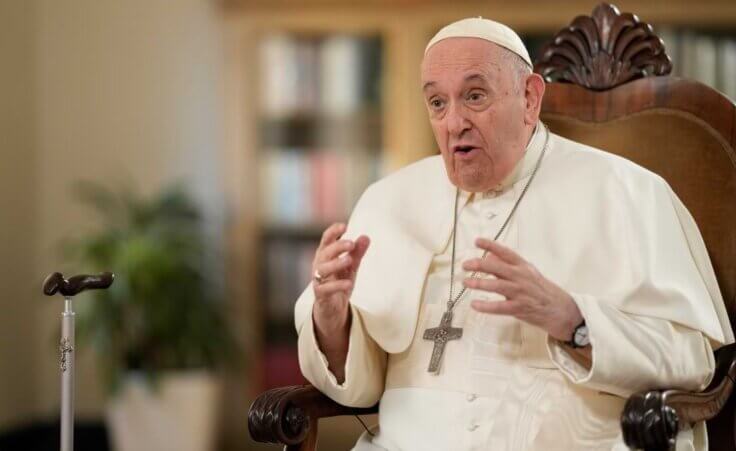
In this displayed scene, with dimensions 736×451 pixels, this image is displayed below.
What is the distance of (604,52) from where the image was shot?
281 centimetres

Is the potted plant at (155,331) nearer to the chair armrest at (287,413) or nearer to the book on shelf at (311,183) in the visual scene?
the book on shelf at (311,183)

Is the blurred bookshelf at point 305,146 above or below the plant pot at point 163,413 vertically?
above

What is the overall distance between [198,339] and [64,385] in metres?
2.96

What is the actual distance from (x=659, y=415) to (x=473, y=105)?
0.77 m

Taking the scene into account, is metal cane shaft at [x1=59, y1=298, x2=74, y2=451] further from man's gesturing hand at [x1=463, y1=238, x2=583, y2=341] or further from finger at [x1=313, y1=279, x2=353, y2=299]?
man's gesturing hand at [x1=463, y1=238, x2=583, y2=341]

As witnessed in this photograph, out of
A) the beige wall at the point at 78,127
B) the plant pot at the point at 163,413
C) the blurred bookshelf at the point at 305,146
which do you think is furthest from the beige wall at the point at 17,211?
the blurred bookshelf at the point at 305,146

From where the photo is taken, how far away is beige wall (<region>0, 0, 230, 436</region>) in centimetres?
559

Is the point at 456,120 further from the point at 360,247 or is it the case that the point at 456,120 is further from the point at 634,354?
the point at 634,354

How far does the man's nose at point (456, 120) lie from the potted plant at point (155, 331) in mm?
2744

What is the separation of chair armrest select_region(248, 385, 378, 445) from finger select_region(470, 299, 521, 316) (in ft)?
1.61

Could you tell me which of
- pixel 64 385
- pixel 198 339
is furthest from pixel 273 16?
pixel 64 385

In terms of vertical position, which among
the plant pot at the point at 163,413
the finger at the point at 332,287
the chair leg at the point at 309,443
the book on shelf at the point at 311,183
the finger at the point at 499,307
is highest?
the book on shelf at the point at 311,183

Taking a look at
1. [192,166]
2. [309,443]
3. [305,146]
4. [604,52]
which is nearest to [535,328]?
[309,443]

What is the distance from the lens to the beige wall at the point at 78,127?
559 centimetres
